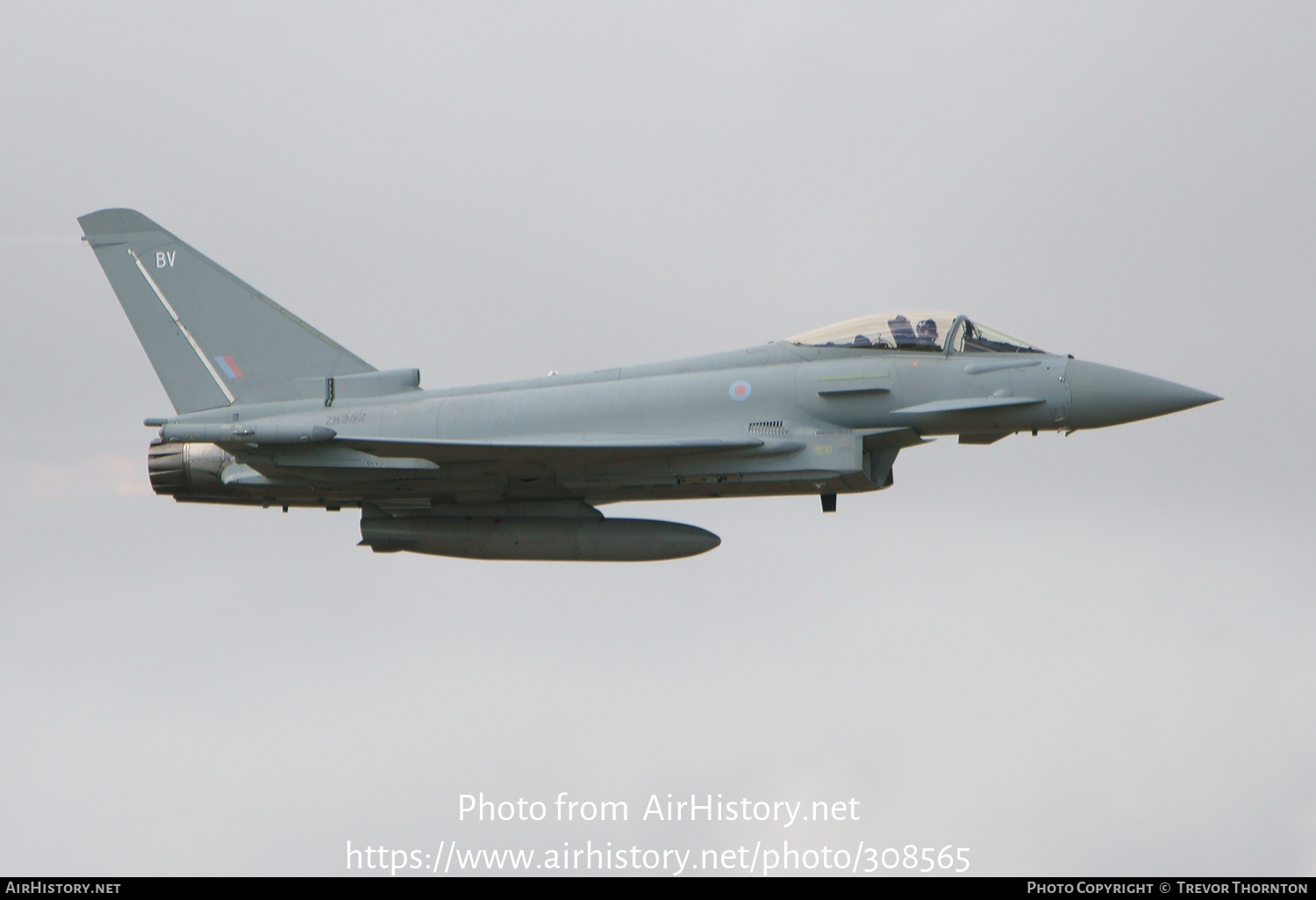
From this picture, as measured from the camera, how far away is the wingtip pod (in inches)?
846

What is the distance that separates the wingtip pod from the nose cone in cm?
1334

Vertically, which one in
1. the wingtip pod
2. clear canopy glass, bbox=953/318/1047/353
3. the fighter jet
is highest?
the wingtip pod

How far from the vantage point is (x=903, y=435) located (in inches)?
696

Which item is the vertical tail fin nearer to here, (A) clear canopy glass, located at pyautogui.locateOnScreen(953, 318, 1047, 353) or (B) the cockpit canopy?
(B) the cockpit canopy

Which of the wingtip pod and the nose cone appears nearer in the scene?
the nose cone

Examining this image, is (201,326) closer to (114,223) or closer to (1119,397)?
(114,223)

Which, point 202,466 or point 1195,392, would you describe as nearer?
point 1195,392

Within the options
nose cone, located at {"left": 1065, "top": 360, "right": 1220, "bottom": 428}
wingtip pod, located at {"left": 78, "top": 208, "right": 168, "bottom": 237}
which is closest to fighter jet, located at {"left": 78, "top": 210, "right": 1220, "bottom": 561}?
nose cone, located at {"left": 1065, "top": 360, "right": 1220, "bottom": 428}

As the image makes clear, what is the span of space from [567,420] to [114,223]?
8.20 m

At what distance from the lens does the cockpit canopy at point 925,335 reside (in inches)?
695
